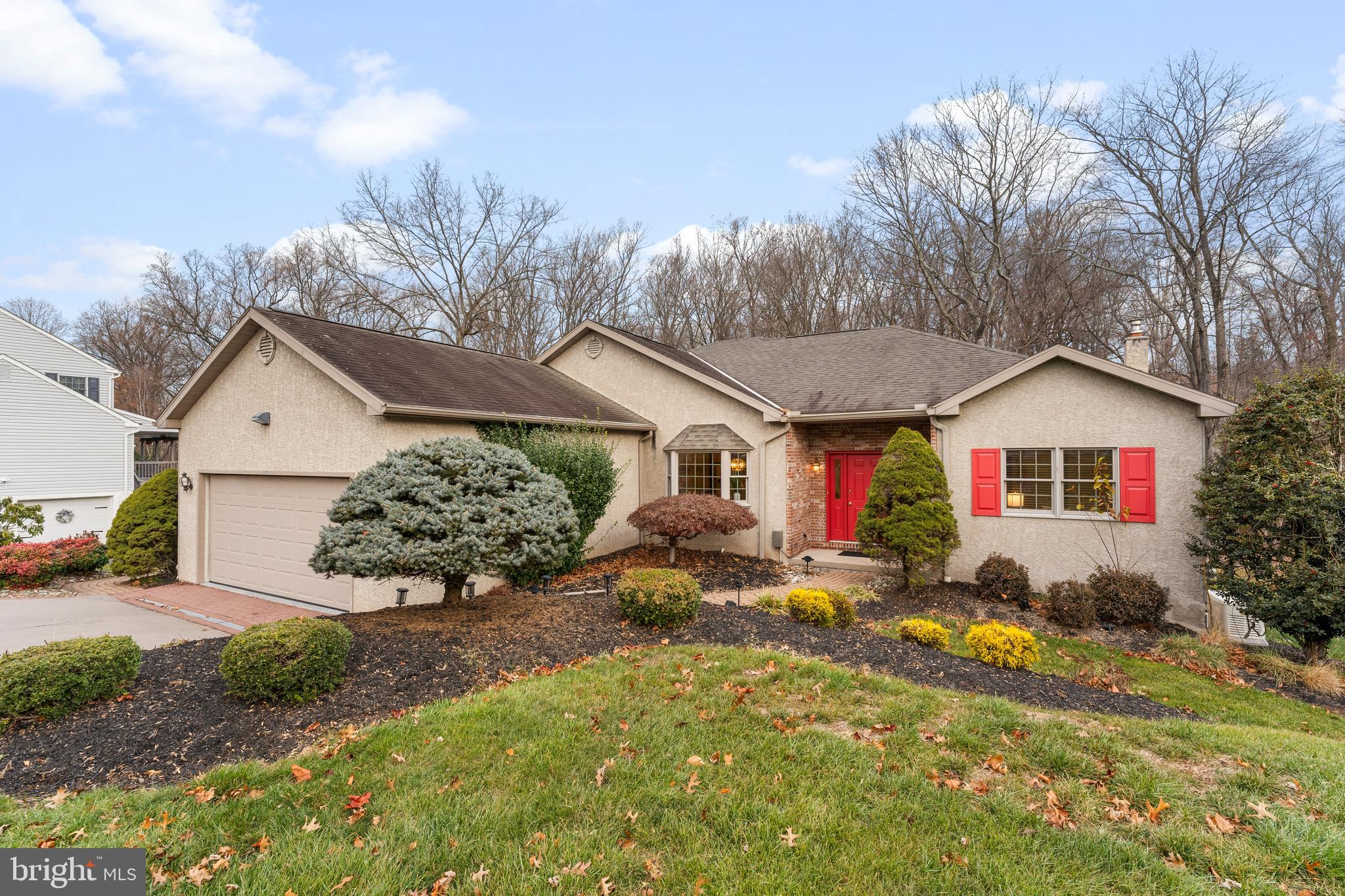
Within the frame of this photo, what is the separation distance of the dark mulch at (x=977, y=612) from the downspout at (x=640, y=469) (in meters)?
5.97

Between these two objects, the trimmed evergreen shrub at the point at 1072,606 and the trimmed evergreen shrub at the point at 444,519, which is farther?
the trimmed evergreen shrub at the point at 1072,606

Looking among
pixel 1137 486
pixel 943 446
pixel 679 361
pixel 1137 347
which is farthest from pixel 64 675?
pixel 1137 347

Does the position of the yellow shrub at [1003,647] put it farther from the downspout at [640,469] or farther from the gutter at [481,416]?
the downspout at [640,469]

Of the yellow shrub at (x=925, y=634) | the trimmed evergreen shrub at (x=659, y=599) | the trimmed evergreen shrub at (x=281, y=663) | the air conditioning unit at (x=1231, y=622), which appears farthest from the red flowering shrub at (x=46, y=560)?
the air conditioning unit at (x=1231, y=622)

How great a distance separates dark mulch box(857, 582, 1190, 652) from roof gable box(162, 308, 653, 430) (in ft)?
21.3

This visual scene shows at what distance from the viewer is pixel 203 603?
10117mm

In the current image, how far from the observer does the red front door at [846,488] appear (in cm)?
1320

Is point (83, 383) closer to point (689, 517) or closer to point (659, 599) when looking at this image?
point (689, 517)

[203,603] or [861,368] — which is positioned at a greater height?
[861,368]

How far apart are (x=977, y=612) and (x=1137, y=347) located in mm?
5673

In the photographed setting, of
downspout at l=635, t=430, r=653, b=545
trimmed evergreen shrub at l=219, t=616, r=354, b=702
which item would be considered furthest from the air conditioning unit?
trimmed evergreen shrub at l=219, t=616, r=354, b=702

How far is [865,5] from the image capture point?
11.6 m

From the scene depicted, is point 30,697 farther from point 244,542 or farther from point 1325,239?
point 1325,239

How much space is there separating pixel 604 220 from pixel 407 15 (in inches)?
666
